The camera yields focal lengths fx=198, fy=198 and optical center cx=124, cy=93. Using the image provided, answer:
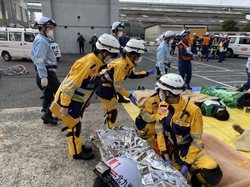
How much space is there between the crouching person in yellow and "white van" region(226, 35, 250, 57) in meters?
16.6

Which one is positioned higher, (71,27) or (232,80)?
(71,27)

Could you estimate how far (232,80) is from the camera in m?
8.62

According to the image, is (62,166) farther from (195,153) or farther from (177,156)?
(195,153)

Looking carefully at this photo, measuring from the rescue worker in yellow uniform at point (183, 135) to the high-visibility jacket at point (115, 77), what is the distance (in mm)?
803

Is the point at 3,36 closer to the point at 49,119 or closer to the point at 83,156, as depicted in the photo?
the point at 49,119

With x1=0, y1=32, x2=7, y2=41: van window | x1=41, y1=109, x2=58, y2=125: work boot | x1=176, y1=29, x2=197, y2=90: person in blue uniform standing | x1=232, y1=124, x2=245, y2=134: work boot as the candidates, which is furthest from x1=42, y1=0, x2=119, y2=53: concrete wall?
x1=232, y1=124, x2=245, y2=134: work boot

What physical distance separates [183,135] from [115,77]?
130 cm

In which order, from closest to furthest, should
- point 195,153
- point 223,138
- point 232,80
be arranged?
point 195,153 → point 223,138 → point 232,80

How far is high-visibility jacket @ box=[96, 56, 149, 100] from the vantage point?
303 cm

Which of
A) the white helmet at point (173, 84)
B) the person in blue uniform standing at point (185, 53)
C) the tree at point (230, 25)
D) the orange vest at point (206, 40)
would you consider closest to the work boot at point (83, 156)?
the white helmet at point (173, 84)

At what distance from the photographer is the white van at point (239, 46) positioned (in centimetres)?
1565

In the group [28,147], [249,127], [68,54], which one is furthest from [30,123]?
[68,54]

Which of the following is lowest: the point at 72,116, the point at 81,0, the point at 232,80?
the point at 232,80

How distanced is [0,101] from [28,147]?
2.89 metres
